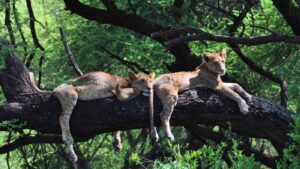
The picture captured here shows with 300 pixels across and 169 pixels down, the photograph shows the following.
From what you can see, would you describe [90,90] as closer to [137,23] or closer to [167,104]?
[167,104]

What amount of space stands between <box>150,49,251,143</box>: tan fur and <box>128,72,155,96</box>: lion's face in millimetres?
92

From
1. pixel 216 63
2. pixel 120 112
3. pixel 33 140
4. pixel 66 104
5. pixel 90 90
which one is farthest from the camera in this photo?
pixel 33 140

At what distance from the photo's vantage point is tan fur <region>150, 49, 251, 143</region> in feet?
30.3

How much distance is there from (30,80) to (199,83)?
2.21 meters

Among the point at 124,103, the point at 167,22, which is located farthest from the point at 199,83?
the point at 167,22

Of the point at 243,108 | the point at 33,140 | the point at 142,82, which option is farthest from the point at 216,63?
the point at 33,140

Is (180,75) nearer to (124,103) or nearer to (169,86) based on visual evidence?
(169,86)

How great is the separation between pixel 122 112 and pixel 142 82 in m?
0.59

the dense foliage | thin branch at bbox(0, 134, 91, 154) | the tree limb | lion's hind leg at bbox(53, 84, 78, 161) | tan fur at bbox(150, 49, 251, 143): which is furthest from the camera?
the dense foliage

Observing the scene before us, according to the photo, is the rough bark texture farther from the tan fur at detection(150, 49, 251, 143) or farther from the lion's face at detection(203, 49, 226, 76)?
the lion's face at detection(203, 49, 226, 76)

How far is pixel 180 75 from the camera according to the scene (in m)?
9.68

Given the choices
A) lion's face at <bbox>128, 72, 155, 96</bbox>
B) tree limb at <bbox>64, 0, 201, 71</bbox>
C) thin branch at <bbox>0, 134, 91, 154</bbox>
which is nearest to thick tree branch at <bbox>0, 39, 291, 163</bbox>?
lion's face at <bbox>128, 72, 155, 96</bbox>

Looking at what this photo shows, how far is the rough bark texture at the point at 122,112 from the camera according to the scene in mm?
9102

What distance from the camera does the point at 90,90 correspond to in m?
9.23
